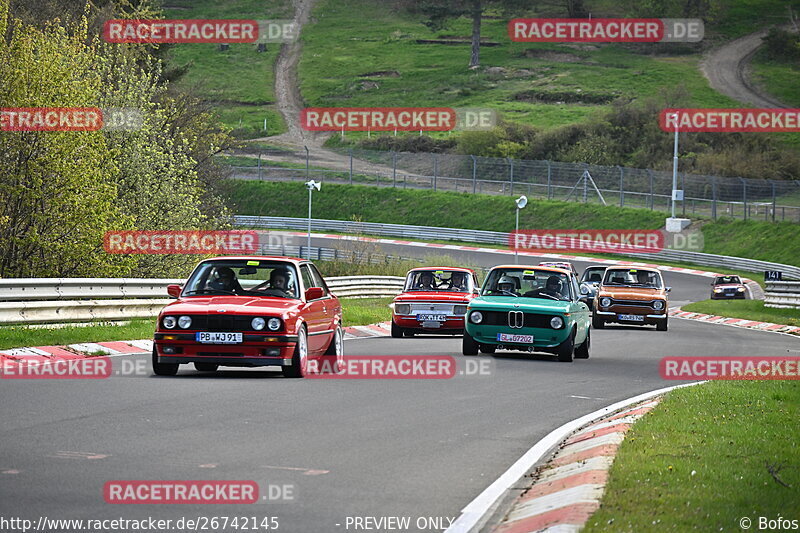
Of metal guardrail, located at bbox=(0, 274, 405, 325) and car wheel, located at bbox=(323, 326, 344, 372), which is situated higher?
→ metal guardrail, located at bbox=(0, 274, 405, 325)

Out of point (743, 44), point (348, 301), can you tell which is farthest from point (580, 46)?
point (348, 301)

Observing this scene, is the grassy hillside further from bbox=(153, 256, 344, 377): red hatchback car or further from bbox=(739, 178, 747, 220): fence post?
bbox=(153, 256, 344, 377): red hatchback car

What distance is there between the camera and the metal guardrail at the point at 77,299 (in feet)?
61.8

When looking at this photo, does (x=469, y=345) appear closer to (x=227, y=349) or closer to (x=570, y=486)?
(x=227, y=349)

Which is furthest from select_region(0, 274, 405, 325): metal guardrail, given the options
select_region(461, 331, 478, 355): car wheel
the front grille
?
the front grille

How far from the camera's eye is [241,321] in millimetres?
14594

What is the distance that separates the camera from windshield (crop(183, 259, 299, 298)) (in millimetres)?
15688

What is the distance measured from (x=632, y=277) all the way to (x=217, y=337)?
19.3m

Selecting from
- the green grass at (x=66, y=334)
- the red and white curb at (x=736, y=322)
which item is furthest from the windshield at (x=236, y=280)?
the red and white curb at (x=736, y=322)

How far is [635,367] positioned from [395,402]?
715 centimetres

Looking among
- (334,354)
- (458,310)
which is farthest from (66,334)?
(458,310)

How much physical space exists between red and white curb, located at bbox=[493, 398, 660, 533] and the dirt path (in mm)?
101764

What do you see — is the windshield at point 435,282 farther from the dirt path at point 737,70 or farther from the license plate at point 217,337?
the dirt path at point 737,70

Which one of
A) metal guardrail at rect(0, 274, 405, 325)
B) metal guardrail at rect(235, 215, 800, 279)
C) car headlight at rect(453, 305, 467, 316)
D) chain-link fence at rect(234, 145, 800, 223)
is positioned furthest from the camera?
chain-link fence at rect(234, 145, 800, 223)
